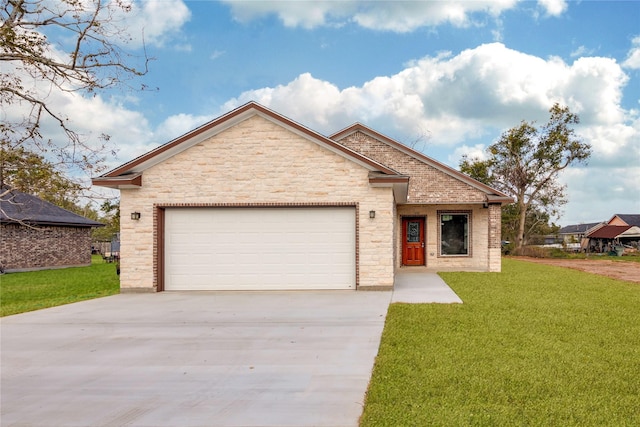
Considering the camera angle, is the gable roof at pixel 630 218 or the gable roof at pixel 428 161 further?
the gable roof at pixel 630 218

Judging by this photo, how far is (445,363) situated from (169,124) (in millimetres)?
18700

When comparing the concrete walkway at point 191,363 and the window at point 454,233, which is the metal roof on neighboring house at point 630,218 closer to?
the window at point 454,233

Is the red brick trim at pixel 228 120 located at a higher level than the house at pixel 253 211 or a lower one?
higher

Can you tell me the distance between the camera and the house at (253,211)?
12.3 metres

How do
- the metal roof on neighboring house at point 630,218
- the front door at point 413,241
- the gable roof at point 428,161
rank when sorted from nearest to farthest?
the gable roof at point 428,161, the front door at point 413,241, the metal roof on neighboring house at point 630,218

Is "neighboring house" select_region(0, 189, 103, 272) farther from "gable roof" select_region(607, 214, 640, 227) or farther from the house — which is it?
"gable roof" select_region(607, 214, 640, 227)

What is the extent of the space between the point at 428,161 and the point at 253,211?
9198 mm

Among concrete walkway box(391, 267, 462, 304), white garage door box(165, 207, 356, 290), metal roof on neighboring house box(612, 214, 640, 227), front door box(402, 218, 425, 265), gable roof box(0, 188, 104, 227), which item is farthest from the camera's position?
metal roof on neighboring house box(612, 214, 640, 227)

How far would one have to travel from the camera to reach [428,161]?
741 inches

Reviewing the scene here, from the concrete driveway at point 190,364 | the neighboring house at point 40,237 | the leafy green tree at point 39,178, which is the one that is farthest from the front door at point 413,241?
the neighboring house at point 40,237

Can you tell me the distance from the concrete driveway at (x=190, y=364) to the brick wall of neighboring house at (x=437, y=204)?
9.64 metres

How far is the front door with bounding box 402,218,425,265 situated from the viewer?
19.9 m

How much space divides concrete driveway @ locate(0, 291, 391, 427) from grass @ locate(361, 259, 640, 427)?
451 mm

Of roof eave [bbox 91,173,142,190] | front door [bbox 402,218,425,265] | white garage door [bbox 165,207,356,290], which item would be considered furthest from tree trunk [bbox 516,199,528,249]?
roof eave [bbox 91,173,142,190]
